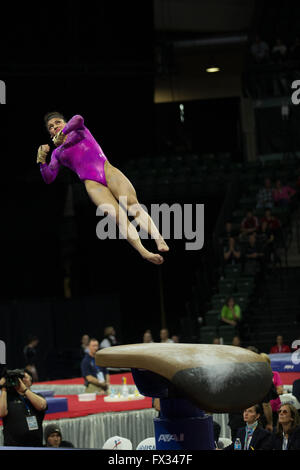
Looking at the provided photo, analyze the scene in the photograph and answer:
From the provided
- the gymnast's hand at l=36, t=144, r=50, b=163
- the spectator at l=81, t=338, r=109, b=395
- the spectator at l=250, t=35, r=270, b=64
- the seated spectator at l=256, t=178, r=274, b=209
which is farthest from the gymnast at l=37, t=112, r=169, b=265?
the spectator at l=250, t=35, r=270, b=64

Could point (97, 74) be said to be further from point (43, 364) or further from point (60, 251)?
point (43, 364)

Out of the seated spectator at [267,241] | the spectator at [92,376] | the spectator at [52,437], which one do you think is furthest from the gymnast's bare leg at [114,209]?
the seated spectator at [267,241]

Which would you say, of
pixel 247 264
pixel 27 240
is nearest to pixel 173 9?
pixel 27 240

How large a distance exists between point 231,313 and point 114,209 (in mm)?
8988

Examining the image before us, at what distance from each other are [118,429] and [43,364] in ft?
24.4

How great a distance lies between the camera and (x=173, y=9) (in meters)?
20.2

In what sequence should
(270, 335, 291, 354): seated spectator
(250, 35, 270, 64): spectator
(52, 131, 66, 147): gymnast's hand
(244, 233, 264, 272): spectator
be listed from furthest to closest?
1. (250, 35, 270, 64): spectator
2. (244, 233, 264, 272): spectator
3. (270, 335, 291, 354): seated spectator
4. (52, 131, 66, 147): gymnast's hand

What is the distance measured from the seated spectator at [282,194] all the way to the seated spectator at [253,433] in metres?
9.14

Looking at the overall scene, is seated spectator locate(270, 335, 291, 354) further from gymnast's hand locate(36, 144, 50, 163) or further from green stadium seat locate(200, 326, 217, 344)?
gymnast's hand locate(36, 144, 50, 163)

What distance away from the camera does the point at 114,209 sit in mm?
4461

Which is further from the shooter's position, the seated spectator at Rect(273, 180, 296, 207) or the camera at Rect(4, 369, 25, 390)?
the seated spectator at Rect(273, 180, 296, 207)

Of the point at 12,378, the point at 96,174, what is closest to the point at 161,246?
the point at 96,174

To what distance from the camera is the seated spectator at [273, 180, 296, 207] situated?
49.5ft

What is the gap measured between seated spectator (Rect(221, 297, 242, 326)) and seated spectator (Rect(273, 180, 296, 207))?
A: 2.83 m
